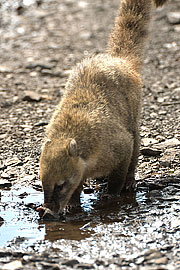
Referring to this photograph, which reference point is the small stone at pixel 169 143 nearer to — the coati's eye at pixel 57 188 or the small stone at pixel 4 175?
the small stone at pixel 4 175

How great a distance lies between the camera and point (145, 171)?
7016 millimetres

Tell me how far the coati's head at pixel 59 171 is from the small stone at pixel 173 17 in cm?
880

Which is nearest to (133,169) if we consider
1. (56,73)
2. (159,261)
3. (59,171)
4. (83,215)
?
(83,215)

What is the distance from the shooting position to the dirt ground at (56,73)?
24.2 ft

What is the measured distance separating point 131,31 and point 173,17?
22.2ft

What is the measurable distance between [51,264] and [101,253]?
0.47 m

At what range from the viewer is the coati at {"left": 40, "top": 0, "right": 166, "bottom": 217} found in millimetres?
5613

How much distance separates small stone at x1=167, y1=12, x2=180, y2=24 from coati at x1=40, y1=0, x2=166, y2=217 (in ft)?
21.2

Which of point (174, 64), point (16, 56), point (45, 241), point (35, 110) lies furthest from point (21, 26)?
point (45, 241)

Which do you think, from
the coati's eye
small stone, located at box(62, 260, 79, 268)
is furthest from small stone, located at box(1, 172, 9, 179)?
small stone, located at box(62, 260, 79, 268)

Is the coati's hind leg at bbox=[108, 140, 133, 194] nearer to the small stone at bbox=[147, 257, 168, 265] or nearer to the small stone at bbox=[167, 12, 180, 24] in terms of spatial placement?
the small stone at bbox=[147, 257, 168, 265]

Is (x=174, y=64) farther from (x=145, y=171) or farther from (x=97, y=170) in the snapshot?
(x=97, y=170)

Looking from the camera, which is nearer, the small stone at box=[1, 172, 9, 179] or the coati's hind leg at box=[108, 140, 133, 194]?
the coati's hind leg at box=[108, 140, 133, 194]

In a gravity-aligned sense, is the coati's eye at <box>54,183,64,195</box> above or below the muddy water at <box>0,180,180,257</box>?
above
